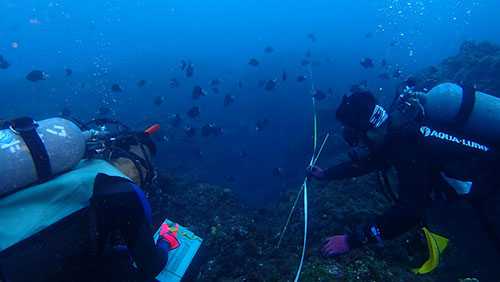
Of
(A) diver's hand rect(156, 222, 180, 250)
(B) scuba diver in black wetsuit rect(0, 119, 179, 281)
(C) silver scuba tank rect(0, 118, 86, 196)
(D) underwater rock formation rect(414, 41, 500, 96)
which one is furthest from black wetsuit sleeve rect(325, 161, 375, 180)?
(D) underwater rock formation rect(414, 41, 500, 96)

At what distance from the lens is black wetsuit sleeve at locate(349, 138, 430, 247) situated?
2.57 m

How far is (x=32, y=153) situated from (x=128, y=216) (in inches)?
36.4

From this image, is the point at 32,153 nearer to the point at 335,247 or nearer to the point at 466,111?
the point at 335,247

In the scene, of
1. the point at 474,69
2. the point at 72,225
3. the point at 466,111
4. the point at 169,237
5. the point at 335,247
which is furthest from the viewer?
Result: the point at 474,69

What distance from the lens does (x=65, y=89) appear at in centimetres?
2952

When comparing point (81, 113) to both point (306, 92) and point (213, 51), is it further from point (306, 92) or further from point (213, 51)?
point (213, 51)

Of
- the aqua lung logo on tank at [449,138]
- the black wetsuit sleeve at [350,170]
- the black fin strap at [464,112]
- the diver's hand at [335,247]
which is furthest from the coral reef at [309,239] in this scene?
the aqua lung logo on tank at [449,138]

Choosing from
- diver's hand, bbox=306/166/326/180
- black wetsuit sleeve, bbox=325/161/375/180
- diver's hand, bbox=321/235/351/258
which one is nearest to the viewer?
diver's hand, bbox=321/235/351/258

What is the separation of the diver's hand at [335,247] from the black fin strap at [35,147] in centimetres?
305

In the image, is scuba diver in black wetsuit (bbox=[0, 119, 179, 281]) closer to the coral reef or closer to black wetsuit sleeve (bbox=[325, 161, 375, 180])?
the coral reef

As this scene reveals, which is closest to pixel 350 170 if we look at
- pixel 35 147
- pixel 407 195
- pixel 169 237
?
pixel 407 195

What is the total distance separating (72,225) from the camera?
1.91 meters

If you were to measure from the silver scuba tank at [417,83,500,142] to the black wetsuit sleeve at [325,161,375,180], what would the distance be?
122cm

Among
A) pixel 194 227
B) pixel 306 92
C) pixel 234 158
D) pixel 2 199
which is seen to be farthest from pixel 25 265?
pixel 306 92
